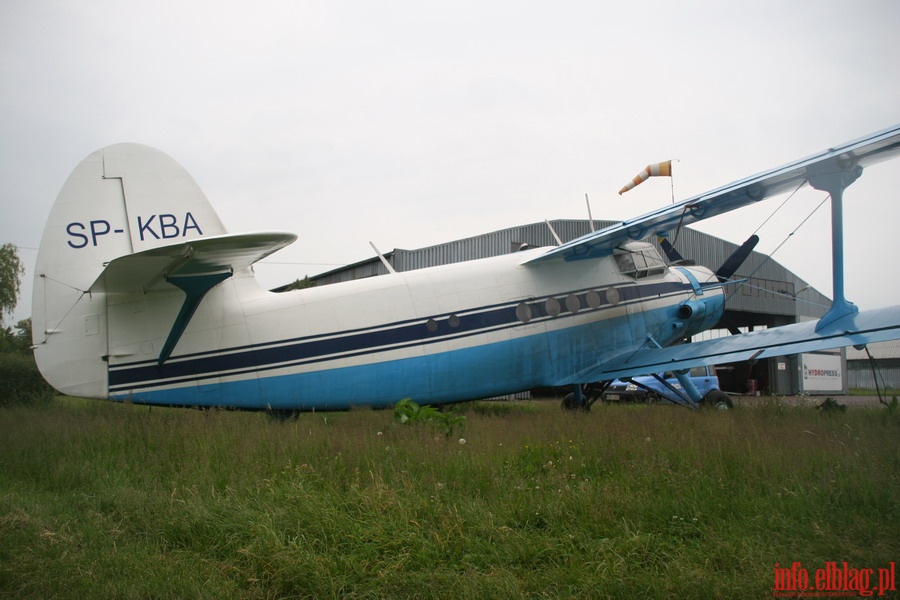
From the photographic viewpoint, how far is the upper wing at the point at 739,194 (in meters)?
7.92

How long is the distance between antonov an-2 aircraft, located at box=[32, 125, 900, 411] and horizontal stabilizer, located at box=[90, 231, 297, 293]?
3 centimetres

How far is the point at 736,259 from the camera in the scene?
12.1m

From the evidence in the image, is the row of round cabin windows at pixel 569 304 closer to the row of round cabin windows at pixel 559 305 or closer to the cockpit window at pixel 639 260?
the row of round cabin windows at pixel 559 305

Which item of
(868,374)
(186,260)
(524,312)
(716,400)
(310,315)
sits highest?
(186,260)

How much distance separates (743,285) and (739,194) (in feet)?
61.1

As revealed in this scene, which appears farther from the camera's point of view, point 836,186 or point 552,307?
point 552,307

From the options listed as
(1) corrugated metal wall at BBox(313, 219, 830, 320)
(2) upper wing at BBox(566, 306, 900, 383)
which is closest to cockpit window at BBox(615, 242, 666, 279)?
(2) upper wing at BBox(566, 306, 900, 383)

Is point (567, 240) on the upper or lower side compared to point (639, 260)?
upper

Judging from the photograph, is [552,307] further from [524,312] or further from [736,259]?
[736,259]

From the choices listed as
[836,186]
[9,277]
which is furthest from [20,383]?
[9,277]

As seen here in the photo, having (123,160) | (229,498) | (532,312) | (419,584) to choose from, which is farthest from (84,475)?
(532,312)

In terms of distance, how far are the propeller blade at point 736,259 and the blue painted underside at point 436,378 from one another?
6.90ft

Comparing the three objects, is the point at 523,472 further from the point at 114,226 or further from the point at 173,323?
the point at 114,226

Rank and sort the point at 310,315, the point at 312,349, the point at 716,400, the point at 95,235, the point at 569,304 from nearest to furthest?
the point at 95,235, the point at 312,349, the point at 310,315, the point at 569,304, the point at 716,400
